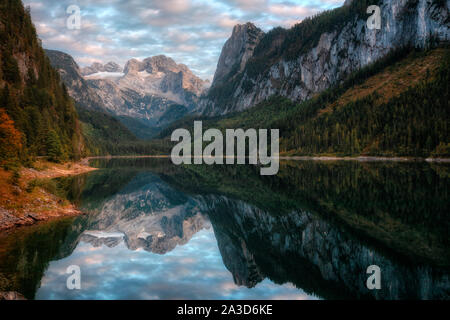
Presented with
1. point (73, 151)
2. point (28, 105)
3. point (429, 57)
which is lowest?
point (73, 151)

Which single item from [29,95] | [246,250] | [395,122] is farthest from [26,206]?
[395,122]

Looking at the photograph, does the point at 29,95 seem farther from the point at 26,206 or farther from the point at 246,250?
the point at 246,250

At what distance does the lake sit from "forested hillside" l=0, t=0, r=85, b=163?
3262cm

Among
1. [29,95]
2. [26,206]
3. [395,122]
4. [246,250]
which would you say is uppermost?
[395,122]

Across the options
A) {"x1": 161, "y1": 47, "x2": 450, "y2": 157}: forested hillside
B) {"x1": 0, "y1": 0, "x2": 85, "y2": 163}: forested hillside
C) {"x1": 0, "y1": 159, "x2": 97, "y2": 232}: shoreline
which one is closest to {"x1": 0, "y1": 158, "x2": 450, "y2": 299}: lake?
{"x1": 0, "y1": 159, "x2": 97, "y2": 232}: shoreline

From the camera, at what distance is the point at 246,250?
23.8 meters

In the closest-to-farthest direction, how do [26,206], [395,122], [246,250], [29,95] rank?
[246,250] → [26,206] → [29,95] → [395,122]

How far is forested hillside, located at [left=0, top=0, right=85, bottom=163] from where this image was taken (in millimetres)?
69000

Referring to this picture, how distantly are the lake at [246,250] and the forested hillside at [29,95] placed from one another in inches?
1284

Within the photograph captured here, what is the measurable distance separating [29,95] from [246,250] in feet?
290
